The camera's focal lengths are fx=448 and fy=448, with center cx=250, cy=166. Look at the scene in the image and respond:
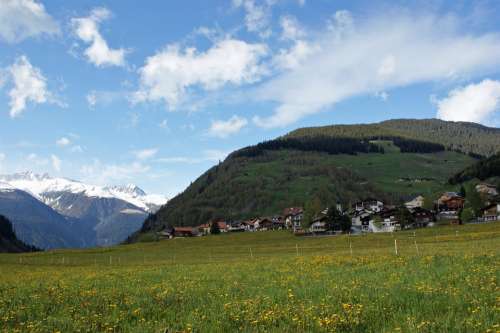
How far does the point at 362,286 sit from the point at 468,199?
552 ft

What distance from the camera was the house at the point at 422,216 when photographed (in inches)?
7042

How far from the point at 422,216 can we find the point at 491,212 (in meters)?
24.9

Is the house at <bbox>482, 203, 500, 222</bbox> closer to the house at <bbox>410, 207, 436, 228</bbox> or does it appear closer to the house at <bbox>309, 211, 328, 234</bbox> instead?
the house at <bbox>410, 207, 436, 228</bbox>

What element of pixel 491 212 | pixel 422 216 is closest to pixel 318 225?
pixel 422 216

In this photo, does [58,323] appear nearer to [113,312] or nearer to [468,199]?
[113,312]

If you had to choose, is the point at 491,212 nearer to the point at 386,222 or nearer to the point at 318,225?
the point at 386,222

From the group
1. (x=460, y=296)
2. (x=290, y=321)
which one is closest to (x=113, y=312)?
(x=290, y=321)

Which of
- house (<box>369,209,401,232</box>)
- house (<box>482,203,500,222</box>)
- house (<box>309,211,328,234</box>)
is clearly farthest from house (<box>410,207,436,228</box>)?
house (<box>309,211,328,234</box>)

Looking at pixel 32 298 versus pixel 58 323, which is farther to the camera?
pixel 32 298

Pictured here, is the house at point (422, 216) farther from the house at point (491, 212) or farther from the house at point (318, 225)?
the house at point (318, 225)

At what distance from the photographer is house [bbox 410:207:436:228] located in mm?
178875

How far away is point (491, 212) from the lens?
17212 cm

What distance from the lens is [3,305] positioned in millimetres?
18094

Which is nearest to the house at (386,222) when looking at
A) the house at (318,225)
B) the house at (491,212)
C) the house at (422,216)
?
the house at (422,216)
